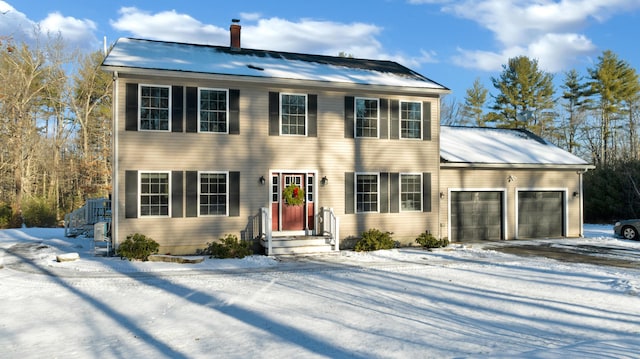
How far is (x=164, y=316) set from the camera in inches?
268

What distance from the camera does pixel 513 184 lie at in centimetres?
1698

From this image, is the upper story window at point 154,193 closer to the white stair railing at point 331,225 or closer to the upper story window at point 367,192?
the white stair railing at point 331,225

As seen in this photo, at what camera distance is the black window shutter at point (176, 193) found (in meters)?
12.5

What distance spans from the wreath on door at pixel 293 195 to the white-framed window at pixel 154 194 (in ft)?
10.6

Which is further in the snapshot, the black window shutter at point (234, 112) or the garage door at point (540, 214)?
the garage door at point (540, 214)

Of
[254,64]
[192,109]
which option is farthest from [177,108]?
[254,64]

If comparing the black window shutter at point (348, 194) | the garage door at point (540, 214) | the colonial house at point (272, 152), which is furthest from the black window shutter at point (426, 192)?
the garage door at point (540, 214)

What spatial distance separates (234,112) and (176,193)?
2.77 m

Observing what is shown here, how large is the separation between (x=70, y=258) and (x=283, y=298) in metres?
6.34

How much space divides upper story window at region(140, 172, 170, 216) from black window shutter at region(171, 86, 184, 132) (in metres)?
1.31

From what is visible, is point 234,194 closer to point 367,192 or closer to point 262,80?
point 262,80

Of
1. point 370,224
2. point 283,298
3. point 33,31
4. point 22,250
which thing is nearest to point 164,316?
point 283,298

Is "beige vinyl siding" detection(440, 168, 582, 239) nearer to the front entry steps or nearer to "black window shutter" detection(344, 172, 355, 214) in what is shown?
"black window shutter" detection(344, 172, 355, 214)

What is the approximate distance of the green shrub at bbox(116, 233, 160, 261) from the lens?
11.5m
